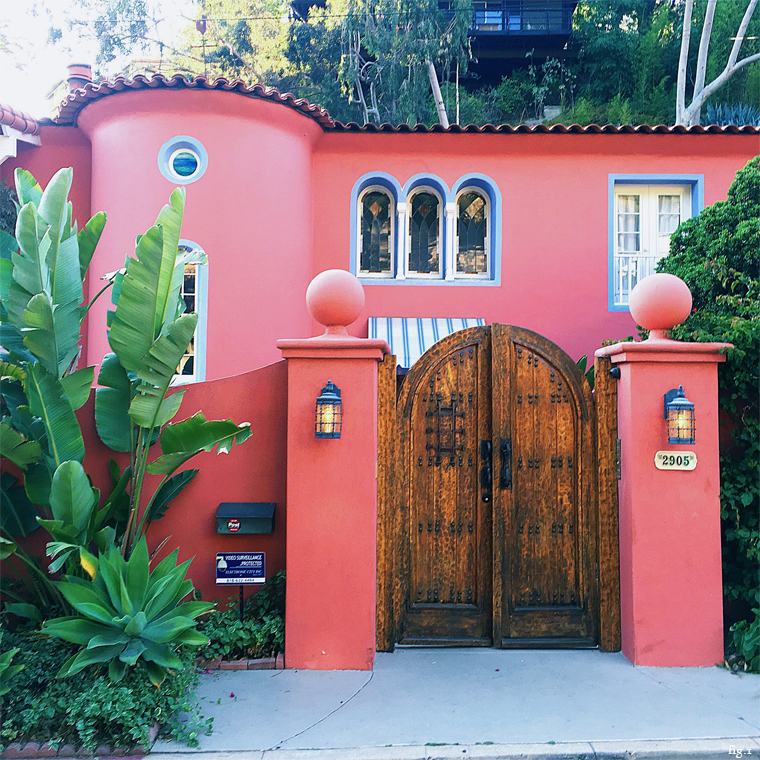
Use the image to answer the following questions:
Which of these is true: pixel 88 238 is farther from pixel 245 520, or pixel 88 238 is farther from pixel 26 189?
pixel 245 520

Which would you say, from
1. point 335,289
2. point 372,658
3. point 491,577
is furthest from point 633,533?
point 335,289

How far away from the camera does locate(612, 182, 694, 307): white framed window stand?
11.1 m

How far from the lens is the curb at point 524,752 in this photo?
4.00 m

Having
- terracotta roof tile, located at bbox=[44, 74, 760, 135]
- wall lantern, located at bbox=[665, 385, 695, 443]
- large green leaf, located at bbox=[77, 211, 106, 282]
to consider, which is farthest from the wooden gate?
terracotta roof tile, located at bbox=[44, 74, 760, 135]

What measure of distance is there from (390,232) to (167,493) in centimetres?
687

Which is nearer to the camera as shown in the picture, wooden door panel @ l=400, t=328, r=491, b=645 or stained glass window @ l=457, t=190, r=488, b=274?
wooden door panel @ l=400, t=328, r=491, b=645

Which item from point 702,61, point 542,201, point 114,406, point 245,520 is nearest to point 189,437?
point 114,406

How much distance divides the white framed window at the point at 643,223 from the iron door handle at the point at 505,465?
639 centimetres

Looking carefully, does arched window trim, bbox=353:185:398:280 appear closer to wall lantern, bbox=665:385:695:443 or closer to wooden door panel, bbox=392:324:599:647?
wooden door panel, bbox=392:324:599:647

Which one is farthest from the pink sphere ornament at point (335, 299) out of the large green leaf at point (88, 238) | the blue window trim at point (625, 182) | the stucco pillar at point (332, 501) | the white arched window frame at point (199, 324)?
the blue window trim at point (625, 182)

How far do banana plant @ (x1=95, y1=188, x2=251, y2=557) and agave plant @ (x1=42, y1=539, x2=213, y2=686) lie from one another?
1.64 ft

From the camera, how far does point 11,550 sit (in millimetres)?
4707

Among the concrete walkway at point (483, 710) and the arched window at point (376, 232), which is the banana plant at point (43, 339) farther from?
the arched window at point (376, 232)

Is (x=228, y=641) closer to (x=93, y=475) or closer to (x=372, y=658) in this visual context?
(x=372, y=658)
